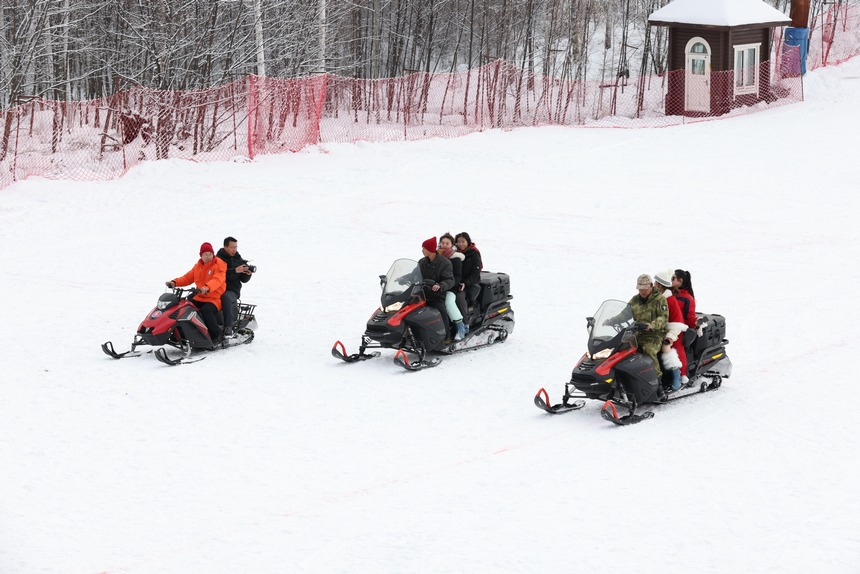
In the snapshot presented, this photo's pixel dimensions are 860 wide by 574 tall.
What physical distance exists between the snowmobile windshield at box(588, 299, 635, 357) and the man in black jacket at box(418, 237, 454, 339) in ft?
8.04

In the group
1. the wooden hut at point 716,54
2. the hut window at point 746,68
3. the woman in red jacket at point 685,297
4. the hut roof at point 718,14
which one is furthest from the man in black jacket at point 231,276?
the hut window at point 746,68

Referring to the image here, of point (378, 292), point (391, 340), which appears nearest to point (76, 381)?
point (391, 340)

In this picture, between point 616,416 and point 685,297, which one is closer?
point 616,416

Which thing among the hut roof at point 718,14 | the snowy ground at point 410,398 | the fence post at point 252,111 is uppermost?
the hut roof at point 718,14

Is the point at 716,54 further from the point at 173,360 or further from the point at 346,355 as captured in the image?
the point at 173,360

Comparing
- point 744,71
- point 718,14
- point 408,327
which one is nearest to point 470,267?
point 408,327

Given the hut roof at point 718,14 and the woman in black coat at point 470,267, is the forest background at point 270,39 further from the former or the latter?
the woman in black coat at point 470,267

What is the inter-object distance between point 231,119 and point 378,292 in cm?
1269

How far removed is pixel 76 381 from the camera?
13.7 m

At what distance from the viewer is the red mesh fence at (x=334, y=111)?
2669cm

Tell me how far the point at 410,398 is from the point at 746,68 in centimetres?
2295

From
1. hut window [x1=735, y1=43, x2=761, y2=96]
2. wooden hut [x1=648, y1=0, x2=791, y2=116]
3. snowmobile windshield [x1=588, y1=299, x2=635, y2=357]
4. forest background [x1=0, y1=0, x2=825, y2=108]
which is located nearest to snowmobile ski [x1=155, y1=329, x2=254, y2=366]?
snowmobile windshield [x1=588, y1=299, x2=635, y2=357]

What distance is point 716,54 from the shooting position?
32.6 m

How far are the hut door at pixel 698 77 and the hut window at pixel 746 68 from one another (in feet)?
2.67
